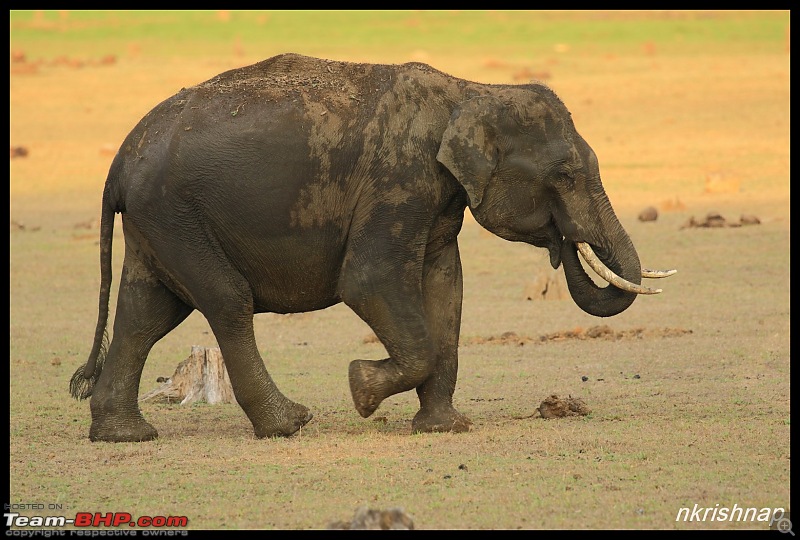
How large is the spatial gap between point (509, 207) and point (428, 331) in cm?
91

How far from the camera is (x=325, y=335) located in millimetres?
14562

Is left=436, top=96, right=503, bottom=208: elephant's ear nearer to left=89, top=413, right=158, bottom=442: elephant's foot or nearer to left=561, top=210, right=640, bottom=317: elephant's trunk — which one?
left=561, top=210, right=640, bottom=317: elephant's trunk

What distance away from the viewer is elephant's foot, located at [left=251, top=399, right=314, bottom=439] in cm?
979

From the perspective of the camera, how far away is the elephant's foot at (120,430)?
9.84m

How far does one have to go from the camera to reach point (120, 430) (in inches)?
388

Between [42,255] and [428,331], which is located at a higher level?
[428,331]

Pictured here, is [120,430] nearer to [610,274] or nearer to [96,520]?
[96,520]

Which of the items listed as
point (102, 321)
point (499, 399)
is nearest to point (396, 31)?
point (499, 399)

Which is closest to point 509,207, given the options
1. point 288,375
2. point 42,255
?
point 288,375

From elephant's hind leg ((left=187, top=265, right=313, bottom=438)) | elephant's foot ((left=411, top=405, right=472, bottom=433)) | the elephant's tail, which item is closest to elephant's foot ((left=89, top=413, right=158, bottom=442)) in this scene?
the elephant's tail

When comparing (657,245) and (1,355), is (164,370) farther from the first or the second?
(657,245)

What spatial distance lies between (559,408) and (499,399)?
3.35 feet

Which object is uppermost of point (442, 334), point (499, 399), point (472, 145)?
point (472, 145)

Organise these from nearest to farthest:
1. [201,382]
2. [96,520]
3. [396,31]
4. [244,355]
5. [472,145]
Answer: [96,520], [472,145], [244,355], [201,382], [396,31]
